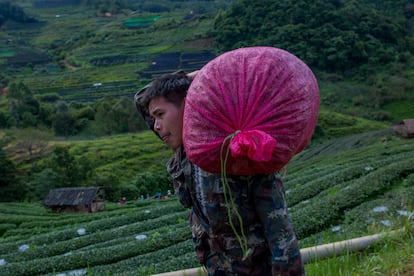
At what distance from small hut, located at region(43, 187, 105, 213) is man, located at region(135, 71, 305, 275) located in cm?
2753

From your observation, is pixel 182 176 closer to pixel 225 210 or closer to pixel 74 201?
pixel 225 210

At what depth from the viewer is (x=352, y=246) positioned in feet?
11.7

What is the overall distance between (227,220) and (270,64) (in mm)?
892

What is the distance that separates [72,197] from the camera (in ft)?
98.7

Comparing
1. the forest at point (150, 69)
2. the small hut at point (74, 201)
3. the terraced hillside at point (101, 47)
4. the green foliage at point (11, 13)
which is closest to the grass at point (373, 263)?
the small hut at point (74, 201)

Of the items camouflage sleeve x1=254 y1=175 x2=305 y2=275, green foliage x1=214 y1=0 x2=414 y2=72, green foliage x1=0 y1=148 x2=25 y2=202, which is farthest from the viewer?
green foliage x1=214 y1=0 x2=414 y2=72

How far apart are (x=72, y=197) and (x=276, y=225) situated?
95.8 ft

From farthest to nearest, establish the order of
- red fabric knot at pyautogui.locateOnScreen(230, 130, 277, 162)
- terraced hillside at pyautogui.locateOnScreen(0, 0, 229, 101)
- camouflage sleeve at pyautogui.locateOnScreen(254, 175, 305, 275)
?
1. terraced hillside at pyautogui.locateOnScreen(0, 0, 229, 101)
2. camouflage sleeve at pyautogui.locateOnScreen(254, 175, 305, 275)
3. red fabric knot at pyautogui.locateOnScreen(230, 130, 277, 162)

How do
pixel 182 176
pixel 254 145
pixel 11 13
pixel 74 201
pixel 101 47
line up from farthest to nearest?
pixel 11 13 < pixel 101 47 < pixel 74 201 < pixel 182 176 < pixel 254 145

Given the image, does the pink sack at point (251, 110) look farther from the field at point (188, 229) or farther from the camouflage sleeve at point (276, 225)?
the field at point (188, 229)

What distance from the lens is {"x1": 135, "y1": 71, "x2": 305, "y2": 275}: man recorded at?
247 cm

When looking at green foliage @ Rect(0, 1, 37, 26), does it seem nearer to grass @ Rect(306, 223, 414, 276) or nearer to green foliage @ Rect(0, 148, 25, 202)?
green foliage @ Rect(0, 148, 25, 202)

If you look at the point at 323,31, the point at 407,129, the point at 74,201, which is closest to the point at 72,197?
the point at 74,201

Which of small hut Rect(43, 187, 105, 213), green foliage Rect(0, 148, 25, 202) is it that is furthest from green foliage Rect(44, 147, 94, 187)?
small hut Rect(43, 187, 105, 213)
